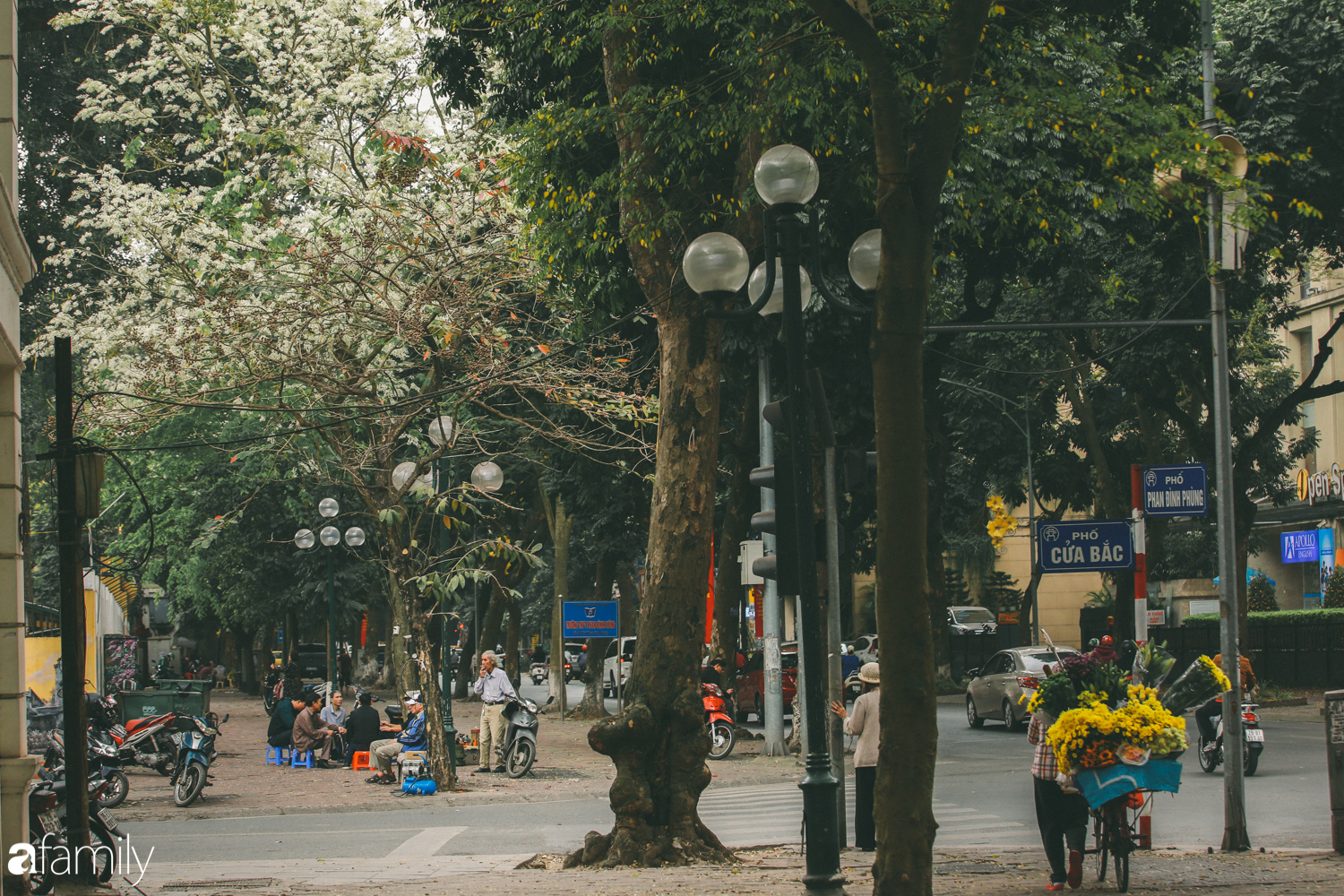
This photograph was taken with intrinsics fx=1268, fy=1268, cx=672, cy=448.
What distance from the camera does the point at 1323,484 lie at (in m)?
38.2

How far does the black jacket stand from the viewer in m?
20.6

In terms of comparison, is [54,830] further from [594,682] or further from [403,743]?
[594,682]

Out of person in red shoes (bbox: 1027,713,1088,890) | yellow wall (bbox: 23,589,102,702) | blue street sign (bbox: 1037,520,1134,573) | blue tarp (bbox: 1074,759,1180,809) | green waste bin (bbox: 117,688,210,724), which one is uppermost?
blue street sign (bbox: 1037,520,1134,573)

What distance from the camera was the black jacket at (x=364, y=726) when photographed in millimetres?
20578

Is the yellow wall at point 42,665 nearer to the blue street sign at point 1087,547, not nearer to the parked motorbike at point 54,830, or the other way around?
the parked motorbike at point 54,830

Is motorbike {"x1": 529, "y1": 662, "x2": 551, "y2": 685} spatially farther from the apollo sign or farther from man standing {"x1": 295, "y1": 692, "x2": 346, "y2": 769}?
man standing {"x1": 295, "y1": 692, "x2": 346, "y2": 769}

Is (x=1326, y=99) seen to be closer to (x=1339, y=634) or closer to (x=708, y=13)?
(x=1339, y=634)

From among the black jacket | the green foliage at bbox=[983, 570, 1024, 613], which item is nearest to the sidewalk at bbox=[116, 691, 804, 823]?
the black jacket

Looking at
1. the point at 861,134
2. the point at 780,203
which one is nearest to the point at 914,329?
the point at 780,203

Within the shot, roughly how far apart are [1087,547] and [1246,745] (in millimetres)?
5965

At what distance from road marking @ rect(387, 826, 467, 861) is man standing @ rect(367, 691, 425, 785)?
408 centimetres

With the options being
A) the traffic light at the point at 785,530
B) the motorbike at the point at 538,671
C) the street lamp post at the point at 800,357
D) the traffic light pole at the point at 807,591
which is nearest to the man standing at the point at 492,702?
the street lamp post at the point at 800,357

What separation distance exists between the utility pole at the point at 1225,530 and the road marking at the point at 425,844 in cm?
698

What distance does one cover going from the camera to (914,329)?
7.38 metres
